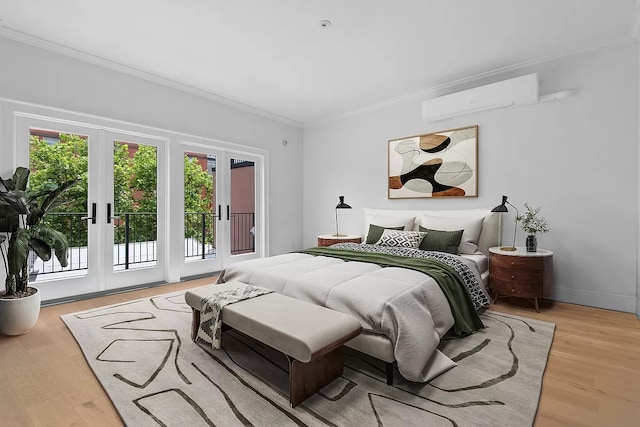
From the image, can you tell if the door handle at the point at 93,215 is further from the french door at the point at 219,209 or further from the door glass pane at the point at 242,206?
the door glass pane at the point at 242,206

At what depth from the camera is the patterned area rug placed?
1596 mm

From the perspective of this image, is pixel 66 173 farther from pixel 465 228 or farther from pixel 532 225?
pixel 532 225

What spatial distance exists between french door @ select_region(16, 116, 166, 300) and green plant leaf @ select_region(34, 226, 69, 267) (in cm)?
44

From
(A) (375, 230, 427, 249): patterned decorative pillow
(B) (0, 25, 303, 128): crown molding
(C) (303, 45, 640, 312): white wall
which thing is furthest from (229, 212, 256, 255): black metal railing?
(C) (303, 45, 640, 312): white wall

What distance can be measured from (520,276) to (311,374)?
97.4 inches

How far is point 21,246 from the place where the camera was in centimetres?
251

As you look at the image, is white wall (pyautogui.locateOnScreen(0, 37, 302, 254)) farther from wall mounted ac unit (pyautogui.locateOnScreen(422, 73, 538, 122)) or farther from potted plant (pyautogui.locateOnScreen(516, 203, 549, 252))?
potted plant (pyautogui.locateOnScreen(516, 203, 549, 252))

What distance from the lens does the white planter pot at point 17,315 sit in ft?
8.24

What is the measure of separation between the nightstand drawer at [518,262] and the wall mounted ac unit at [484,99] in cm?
175

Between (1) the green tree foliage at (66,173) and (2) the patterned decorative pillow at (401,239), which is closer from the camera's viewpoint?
(1) the green tree foliage at (66,173)

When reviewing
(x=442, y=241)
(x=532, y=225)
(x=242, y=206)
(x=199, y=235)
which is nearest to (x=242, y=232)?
(x=242, y=206)

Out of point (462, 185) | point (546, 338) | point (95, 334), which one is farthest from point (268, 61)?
point (546, 338)

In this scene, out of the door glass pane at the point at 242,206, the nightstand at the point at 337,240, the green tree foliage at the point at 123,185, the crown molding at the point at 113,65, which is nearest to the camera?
the crown molding at the point at 113,65

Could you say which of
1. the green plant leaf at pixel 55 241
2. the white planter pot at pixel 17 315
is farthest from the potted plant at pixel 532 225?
the white planter pot at pixel 17 315
